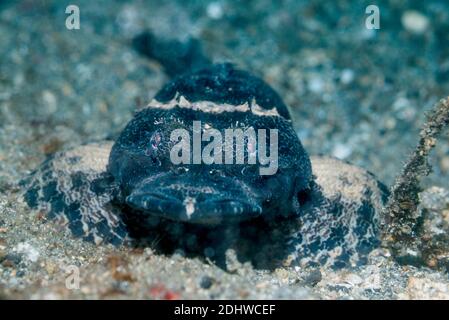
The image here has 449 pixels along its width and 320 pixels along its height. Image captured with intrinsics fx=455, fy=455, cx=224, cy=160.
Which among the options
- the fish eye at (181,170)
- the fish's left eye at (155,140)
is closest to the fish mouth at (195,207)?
the fish eye at (181,170)

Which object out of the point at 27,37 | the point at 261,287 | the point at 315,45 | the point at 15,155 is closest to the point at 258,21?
the point at 315,45

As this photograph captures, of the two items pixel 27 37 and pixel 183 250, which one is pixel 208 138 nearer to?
pixel 183 250

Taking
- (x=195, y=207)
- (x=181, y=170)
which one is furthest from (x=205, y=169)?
(x=195, y=207)

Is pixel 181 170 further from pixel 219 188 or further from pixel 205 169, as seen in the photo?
pixel 219 188

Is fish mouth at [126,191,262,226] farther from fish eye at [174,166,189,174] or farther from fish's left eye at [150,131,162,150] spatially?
fish's left eye at [150,131,162,150]

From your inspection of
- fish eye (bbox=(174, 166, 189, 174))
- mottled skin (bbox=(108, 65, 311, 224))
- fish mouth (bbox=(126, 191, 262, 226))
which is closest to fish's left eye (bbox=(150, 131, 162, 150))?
mottled skin (bbox=(108, 65, 311, 224))

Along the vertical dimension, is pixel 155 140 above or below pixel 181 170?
above
